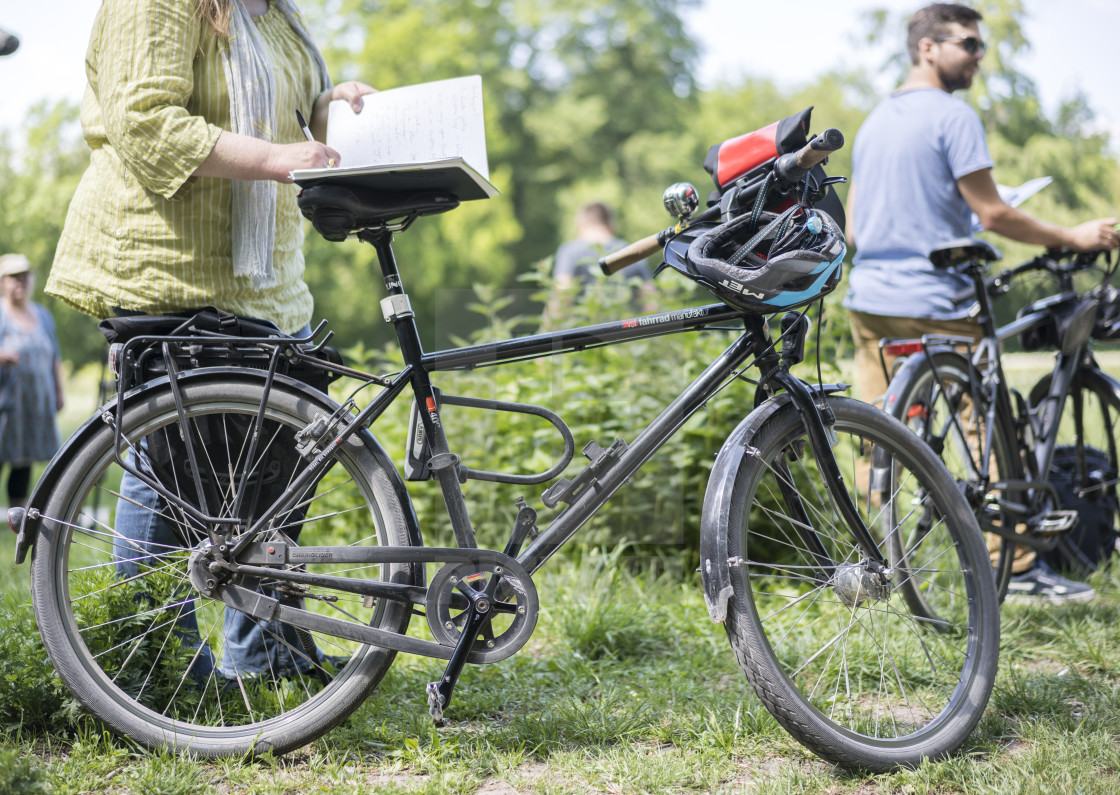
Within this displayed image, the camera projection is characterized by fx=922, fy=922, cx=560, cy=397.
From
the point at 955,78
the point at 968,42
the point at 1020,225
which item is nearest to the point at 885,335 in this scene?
the point at 1020,225

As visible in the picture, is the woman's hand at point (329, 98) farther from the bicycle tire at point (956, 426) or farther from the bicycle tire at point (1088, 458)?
the bicycle tire at point (1088, 458)

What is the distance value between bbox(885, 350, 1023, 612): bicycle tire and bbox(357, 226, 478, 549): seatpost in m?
1.59

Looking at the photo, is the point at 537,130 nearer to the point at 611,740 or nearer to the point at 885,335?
the point at 885,335

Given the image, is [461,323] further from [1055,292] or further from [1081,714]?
[1081,714]

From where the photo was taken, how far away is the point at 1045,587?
143 inches

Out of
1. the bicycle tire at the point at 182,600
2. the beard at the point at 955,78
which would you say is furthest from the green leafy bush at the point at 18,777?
the beard at the point at 955,78

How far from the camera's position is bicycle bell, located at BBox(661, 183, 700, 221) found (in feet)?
7.55

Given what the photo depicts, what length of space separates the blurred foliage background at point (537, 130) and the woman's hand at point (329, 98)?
13.0 m

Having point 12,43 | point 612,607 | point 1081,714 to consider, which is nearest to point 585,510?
point 612,607

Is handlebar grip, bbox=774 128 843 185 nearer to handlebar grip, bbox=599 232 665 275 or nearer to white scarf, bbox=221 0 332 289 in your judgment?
handlebar grip, bbox=599 232 665 275

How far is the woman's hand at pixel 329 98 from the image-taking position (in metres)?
2.41

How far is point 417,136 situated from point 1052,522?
274 centimetres

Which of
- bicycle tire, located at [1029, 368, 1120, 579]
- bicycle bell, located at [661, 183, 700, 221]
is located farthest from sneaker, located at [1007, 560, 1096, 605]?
bicycle bell, located at [661, 183, 700, 221]

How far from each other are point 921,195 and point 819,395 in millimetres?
1662
